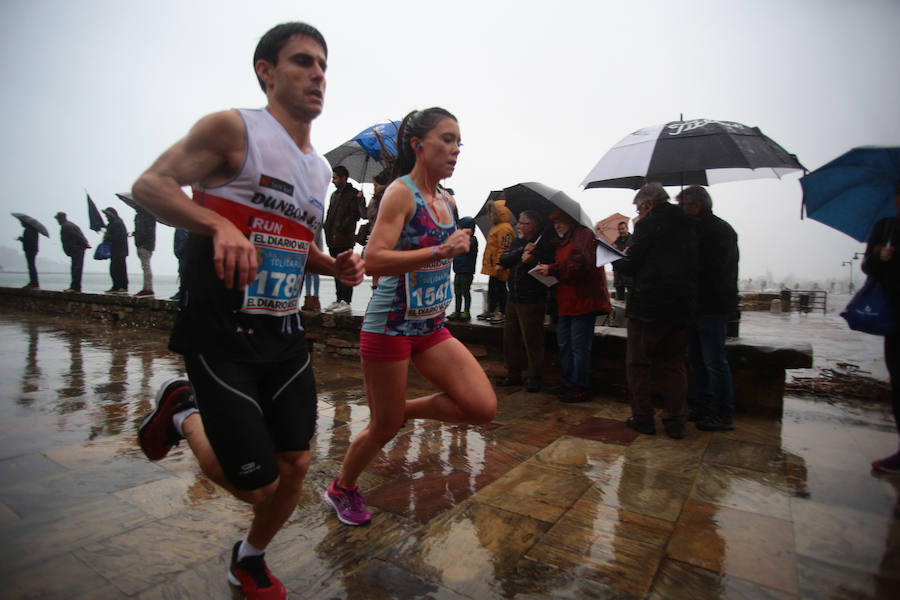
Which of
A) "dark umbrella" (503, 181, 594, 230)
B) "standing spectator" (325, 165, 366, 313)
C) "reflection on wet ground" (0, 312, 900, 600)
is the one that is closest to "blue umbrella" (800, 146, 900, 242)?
"reflection on wet ground" (0, 312, 900, 600)

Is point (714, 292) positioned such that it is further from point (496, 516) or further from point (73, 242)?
point (73, 242)

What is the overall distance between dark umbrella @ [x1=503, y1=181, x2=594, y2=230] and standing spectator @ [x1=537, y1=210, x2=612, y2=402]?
21 centimetres

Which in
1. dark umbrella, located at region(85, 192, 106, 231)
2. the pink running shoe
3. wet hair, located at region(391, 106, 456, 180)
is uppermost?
dark umbrella, located at region(85, 192, 106, 231)

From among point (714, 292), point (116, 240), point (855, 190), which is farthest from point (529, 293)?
point (116, 240)

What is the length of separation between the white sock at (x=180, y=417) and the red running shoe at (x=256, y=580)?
553mm

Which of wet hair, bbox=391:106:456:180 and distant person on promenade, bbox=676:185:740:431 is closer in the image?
wet hair, bbox=391:106:456:180

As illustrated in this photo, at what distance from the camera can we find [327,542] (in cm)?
223

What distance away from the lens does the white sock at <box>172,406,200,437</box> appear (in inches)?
76.4

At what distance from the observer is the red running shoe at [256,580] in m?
1.76

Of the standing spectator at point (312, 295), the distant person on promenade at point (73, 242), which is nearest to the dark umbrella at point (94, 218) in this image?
the distant person on promenade at point (73, 242)

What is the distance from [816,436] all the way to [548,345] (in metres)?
2.64

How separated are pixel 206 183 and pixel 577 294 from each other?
12.8 ft

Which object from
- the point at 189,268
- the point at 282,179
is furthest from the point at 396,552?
the point at 282,179

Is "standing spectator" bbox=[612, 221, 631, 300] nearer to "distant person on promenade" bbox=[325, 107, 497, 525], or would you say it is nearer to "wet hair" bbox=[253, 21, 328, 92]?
"distant person on promenade" bbox=[325, 107, 497, 525]
